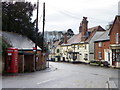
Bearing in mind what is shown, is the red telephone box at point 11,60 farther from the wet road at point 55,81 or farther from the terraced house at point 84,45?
the terraced house at point 84,45

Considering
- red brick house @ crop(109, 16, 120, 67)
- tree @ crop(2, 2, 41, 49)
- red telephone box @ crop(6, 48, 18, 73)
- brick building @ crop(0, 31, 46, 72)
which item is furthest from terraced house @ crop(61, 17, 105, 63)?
red telephone box @ crop(6, 48, 18, 73)

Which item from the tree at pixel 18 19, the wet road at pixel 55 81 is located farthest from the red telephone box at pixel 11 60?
the tree at pixel 18 19

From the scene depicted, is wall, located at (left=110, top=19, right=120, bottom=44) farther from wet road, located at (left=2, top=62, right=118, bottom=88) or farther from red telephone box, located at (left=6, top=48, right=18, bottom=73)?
red telephone box, located at (left=6, top=48, right=18, bottom=73)

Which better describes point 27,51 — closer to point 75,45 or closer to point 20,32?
point 20,32

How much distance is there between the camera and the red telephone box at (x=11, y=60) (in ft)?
77.8

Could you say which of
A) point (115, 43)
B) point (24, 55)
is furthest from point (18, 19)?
point (115, 43)

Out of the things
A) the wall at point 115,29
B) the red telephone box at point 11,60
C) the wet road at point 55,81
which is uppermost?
the wall at point 115,29

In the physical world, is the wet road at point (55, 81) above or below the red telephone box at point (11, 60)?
below

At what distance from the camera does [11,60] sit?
2381cm

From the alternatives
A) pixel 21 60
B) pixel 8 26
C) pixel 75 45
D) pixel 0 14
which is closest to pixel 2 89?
pixel 21 60

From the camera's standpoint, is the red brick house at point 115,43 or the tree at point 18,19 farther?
the red brick house at point 115,43

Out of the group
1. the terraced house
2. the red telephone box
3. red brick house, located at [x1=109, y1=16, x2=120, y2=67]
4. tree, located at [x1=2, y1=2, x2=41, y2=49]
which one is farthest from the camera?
the terraced house

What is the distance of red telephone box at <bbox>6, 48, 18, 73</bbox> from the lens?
77.8 feet

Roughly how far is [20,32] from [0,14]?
5.42m
